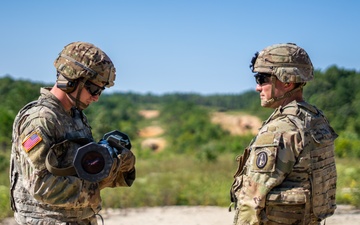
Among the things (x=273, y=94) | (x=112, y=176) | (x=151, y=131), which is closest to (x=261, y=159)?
(x=273, y=94)

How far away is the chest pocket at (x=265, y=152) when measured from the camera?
13.9 ft

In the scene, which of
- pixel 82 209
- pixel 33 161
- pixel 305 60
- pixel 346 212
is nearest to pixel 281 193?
pixel 305 60

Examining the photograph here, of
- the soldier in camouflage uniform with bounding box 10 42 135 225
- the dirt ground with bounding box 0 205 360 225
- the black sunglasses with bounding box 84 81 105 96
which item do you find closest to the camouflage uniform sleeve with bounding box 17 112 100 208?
the soldier in camouflage uniform with bounding box 10 42 135 225

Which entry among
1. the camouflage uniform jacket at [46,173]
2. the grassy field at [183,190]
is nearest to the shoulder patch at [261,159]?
the camouflage uniform jacket at [46,173]

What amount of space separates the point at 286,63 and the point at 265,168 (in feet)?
2.72

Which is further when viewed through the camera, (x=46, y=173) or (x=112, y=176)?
(x=112, y=176)

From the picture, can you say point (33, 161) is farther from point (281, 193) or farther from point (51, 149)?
point (281, 193)

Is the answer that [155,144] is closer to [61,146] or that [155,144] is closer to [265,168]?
[61,146]

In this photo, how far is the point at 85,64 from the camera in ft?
14.9

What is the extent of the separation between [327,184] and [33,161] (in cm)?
211

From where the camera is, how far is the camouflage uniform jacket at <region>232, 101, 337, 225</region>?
13.9ft

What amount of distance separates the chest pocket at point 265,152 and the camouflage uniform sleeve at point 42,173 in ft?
4.02

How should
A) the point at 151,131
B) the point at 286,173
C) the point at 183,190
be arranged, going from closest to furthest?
the point at 286,173 < the point at 183,190 < the point at 151,131

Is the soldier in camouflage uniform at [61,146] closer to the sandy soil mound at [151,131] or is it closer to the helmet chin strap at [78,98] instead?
the helmet chin strap at [78,98]
